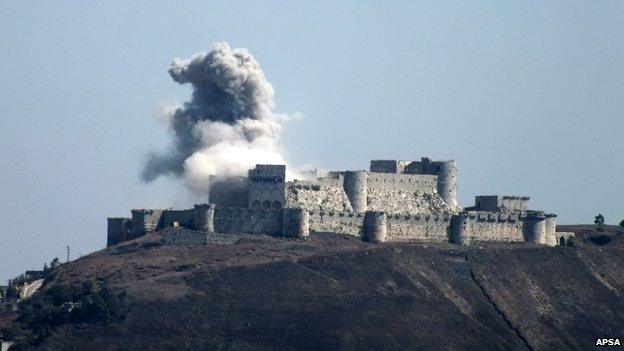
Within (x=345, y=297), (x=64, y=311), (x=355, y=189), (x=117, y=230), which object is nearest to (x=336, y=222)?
(x=355, y=189)

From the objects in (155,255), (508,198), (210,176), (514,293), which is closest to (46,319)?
(155,255)

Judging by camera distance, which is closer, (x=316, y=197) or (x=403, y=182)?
(x=316, y=197)

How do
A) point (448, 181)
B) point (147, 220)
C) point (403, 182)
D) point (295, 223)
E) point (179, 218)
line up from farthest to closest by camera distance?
point (448, 181), point (403, 182), point (147, 220), point (179, 218), point (295, 223)

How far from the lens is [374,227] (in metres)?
174

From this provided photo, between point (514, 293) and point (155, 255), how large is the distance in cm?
3150

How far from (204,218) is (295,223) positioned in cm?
784

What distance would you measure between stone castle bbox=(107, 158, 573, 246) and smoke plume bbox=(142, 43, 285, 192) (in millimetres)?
4019

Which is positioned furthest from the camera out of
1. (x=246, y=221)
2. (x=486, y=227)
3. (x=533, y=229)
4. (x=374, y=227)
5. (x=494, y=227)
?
(x=533, y=229)

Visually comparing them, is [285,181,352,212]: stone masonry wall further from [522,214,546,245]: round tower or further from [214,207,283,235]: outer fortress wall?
[522,214,546,245]: round tower

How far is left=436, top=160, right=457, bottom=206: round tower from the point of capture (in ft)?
617

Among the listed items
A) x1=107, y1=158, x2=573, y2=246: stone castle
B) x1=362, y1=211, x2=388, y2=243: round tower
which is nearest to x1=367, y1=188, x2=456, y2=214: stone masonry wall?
x1=107, y1=158, x2=573, y2=246: stone castle

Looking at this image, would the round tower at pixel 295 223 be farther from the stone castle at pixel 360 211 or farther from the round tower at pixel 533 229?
the round tower at pixel 533 229

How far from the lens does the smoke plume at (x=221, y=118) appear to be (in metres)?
180

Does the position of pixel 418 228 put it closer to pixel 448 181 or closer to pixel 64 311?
pixel 448 181
